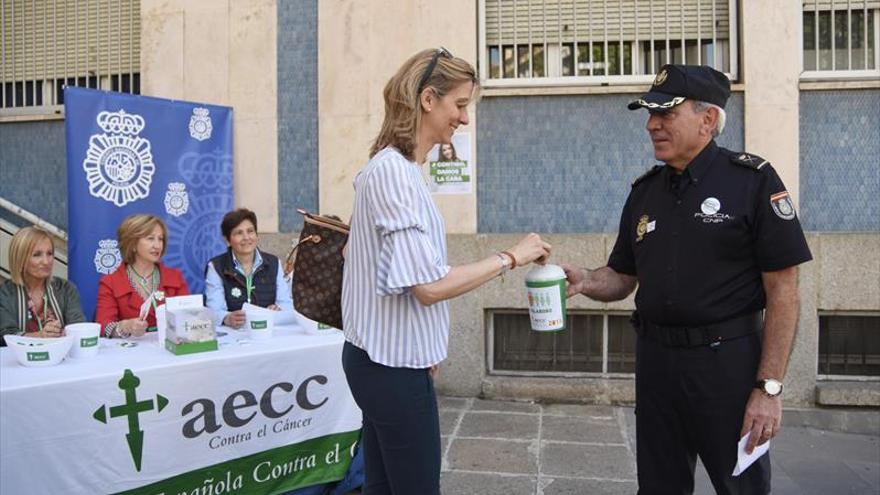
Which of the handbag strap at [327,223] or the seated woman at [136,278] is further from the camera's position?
the seated woman at [136,278]

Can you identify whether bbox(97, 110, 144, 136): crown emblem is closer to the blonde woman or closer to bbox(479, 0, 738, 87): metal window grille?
bbox(479, 0, 738, 87): metal window grille

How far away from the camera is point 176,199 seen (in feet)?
18.9

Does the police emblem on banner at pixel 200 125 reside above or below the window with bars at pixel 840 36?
below

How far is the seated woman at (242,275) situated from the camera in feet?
15.6

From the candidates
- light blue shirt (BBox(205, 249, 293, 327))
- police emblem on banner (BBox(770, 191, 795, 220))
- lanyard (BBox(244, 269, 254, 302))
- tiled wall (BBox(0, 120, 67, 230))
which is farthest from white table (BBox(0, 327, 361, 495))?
tiled wall (BBox(0, 120, 67, 230))

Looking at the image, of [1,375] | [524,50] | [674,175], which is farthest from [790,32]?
[1,375]

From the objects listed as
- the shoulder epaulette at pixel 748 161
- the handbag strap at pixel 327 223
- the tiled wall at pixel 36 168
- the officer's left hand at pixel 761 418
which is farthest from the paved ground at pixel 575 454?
the tiled wall at pixel 36 168

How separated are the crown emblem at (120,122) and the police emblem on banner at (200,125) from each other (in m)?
0.41

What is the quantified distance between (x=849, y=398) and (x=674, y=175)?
3794mm

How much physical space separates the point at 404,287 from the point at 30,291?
10.5 feet

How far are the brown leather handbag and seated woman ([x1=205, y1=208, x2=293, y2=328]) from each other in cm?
239

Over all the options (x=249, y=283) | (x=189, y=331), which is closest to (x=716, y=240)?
(x=189, y=331)

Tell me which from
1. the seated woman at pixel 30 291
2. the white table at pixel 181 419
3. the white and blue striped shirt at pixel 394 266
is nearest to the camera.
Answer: the white and blue striped shirt at pixel 394 266

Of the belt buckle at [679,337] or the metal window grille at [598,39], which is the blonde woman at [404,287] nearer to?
the belt buckle at [679,337]
